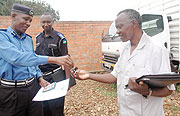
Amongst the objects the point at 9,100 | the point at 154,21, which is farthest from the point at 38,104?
the point at 154,21

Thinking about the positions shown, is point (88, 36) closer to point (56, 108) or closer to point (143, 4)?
point (143, 4)

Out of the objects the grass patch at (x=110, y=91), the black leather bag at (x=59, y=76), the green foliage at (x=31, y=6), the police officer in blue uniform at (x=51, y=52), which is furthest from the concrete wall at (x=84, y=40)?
the green foliage at (x=31, y=6)

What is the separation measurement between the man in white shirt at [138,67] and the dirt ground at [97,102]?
1971 millimetres

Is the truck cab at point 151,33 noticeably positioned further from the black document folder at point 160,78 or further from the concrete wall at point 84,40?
the black document folder at point 160,78

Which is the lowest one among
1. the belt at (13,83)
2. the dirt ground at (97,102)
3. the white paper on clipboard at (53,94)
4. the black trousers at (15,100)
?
the dirt ground at (97,102)

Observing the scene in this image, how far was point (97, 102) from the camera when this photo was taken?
3709mm

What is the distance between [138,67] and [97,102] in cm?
269

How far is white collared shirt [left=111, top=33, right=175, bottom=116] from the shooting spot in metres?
1.19

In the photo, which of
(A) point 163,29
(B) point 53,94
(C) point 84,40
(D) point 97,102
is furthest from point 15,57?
(C) point 84,40

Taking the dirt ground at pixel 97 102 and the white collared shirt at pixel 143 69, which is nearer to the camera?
the white collared shirt at pixel 143 69

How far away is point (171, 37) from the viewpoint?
419cm

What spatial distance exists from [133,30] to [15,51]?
120 centimetres

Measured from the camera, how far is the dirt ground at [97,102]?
3205mm

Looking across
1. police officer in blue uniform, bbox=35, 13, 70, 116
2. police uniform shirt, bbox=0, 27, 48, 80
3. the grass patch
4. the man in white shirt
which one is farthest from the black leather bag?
the grass patch
